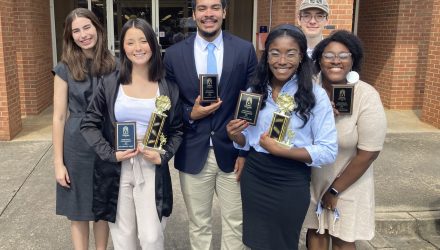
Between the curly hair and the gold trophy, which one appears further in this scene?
the curly hair

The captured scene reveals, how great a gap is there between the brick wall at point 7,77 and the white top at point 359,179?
5256 mm

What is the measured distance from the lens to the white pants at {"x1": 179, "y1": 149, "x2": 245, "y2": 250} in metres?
2.93

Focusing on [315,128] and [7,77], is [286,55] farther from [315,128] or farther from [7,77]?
[7,77]

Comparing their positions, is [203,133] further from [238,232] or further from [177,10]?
[177,10]

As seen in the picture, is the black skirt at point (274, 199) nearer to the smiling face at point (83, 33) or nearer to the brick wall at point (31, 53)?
the smiling face at point (83, 33)

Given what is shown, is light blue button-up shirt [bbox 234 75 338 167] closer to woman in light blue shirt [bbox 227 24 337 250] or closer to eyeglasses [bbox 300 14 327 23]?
woman in light blue shirt [bbox 227 24 337 250]

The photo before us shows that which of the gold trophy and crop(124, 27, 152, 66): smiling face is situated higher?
crop(124, 27, 152, 66): smiling face

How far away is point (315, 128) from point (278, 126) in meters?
0.23

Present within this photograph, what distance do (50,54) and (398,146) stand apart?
678 centimetres

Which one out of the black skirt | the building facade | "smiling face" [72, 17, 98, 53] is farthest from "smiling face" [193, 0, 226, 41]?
the building facade

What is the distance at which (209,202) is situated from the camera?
3.01m

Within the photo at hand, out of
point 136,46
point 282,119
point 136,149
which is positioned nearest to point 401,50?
point 282,119

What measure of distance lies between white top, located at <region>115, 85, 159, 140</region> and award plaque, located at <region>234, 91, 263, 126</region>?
0.54 metres

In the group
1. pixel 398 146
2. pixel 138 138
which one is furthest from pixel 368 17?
pixel 138 138
